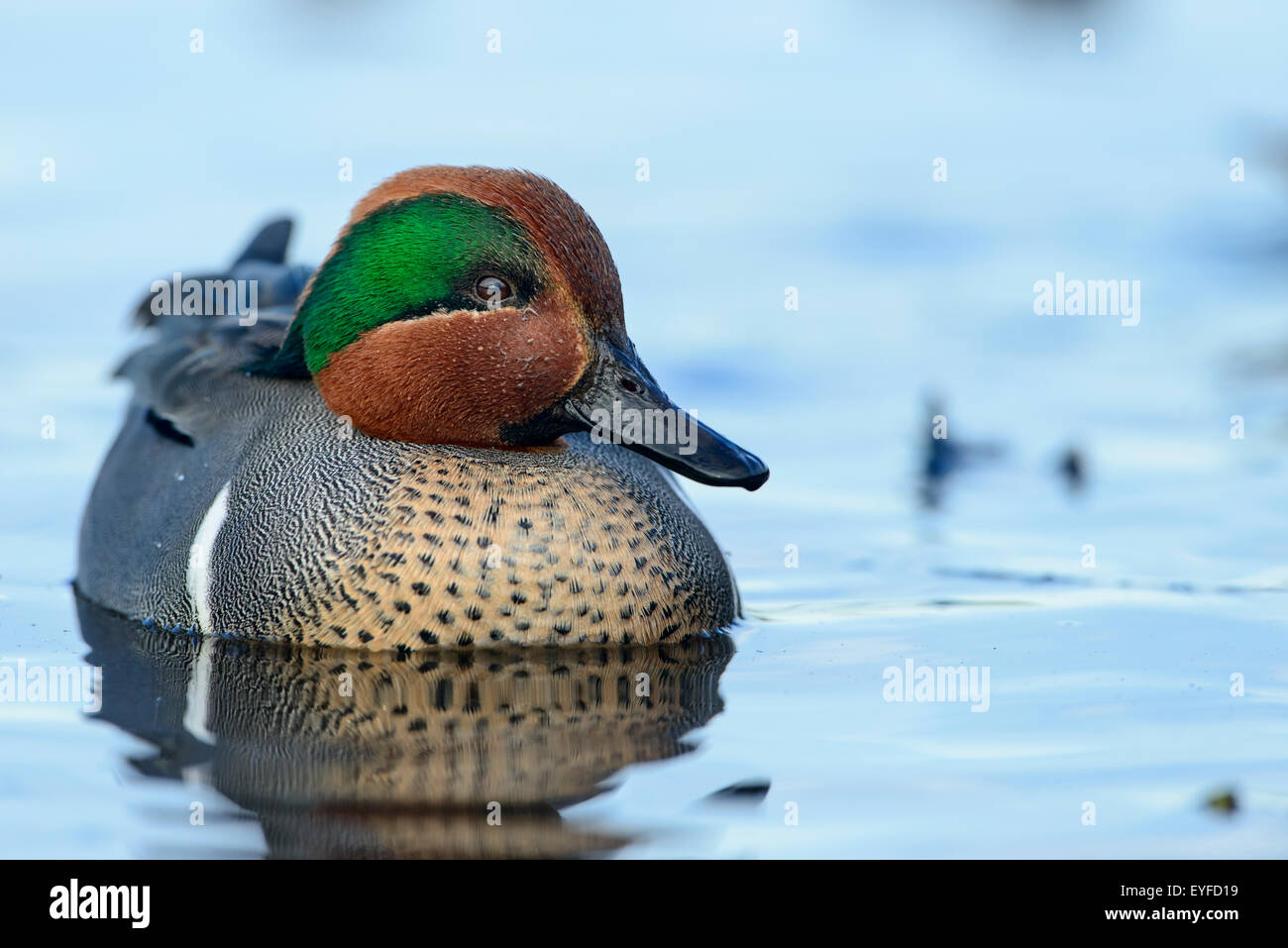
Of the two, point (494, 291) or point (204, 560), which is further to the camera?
point (204, 560)

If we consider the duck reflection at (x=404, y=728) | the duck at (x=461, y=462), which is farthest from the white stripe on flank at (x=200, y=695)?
the duck at (x=461, y=462)

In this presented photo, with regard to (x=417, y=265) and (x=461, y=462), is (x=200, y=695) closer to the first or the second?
(x=461, y=462)

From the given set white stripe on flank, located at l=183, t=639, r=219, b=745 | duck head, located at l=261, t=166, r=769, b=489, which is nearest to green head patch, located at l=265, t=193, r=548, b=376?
duck head, located at l=261, t=166, r=769, b=489

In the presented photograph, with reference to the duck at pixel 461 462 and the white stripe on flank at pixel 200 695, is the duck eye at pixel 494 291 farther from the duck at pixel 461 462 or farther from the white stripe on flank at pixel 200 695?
the white stripe on flank at pixel 200 695

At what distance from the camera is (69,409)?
34.2ft

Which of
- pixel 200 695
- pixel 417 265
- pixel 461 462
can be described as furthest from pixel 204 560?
pixel 417 265

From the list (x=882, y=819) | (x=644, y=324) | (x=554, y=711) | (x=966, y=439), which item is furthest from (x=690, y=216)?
(x=882, y=819)

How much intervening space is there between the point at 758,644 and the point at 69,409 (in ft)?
16.1

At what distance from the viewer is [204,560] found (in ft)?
23.4

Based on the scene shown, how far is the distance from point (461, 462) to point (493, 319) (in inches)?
20.7

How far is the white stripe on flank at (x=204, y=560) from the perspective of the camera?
7.11 m

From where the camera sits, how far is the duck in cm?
658

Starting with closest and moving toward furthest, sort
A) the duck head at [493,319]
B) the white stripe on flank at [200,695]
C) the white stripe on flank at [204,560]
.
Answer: the white stripe on flank at [200,695]
the duck head at [493,319]
the white stripe on flank at [204,560]

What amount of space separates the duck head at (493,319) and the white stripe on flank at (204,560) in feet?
2.56
